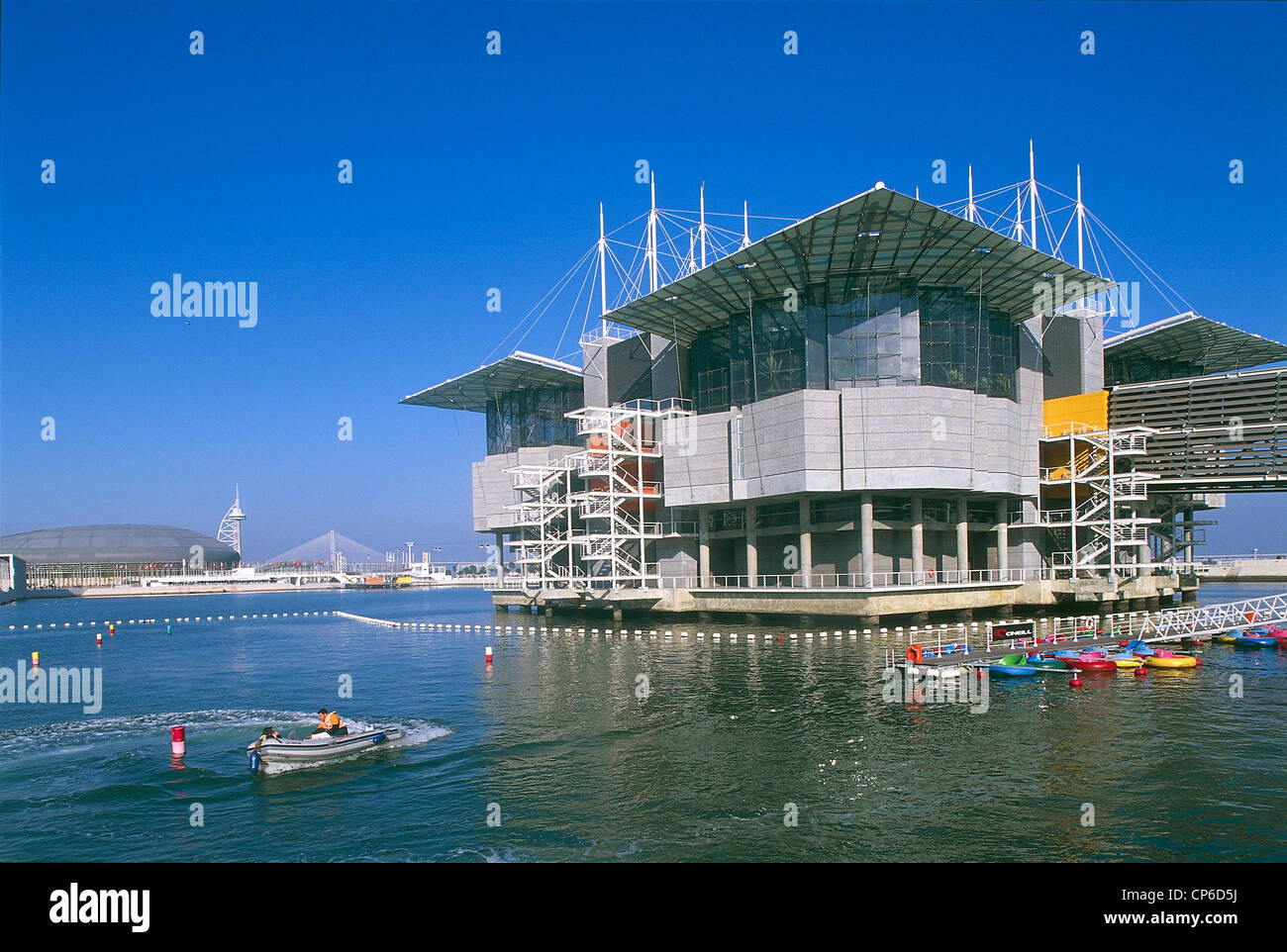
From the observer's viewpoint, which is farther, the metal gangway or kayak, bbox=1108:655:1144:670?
the metal gangway

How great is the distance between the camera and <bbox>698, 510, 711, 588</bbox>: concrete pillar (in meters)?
86.9

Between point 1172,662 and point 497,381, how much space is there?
8853cm

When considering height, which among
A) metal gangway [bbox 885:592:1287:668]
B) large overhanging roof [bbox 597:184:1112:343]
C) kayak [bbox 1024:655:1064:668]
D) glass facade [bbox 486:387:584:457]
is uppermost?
large overhanging roof [bbox 597:184:1112:343]

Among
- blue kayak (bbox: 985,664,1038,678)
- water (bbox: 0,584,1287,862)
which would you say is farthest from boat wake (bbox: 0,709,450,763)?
blue kayak (bbox: 985,664,1038,678)

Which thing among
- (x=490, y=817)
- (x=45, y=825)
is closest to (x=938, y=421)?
(x=490, y=817)

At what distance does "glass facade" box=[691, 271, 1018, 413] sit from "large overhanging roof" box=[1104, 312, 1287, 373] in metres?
28.3

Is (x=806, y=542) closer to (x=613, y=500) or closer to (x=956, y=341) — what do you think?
(x=613, y=500)

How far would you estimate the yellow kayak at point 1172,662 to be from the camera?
4831cm

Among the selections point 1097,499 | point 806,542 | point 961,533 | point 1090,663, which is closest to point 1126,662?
point 1090,663

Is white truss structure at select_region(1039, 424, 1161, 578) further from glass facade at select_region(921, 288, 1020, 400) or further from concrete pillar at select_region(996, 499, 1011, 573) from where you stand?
glass facade at select_region(921, 288, 1020, 400)

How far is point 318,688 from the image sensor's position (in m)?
50.5
